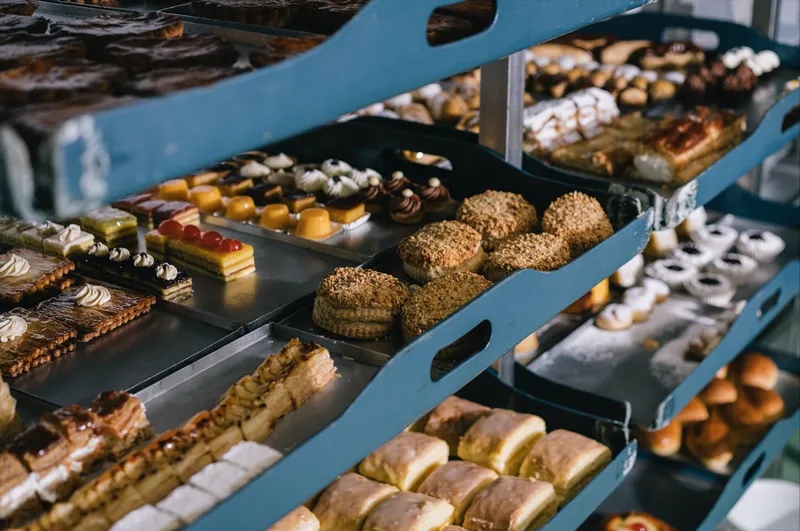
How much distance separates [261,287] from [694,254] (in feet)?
6.72

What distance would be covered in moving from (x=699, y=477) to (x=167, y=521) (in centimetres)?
219

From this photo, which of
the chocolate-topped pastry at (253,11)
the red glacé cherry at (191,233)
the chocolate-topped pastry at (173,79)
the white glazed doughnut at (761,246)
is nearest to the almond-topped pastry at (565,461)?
the red glacé cherry at (191,233)

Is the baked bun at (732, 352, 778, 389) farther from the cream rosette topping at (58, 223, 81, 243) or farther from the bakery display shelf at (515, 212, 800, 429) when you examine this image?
the cream rosette topping at (58, 223, 81, 243)

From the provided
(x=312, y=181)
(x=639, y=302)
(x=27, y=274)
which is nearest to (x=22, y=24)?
(x=27, y=274)

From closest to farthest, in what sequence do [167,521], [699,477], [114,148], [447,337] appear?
[114,148], [167,521], [447,337], [699,477]

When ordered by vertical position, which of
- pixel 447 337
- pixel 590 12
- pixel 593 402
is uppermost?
pixel 590 12

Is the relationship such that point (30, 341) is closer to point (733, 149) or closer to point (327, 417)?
point (327, 417)

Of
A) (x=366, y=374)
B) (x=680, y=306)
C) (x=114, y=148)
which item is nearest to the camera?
(x=114, y=148)

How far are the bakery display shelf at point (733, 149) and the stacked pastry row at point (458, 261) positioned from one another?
7.3 inches

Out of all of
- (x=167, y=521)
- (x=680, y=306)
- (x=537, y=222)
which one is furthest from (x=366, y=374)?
(x=680, y=306)

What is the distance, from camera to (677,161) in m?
2.54

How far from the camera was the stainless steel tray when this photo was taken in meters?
1.53

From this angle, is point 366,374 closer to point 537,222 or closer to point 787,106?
point 537,222

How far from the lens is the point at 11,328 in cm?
171
